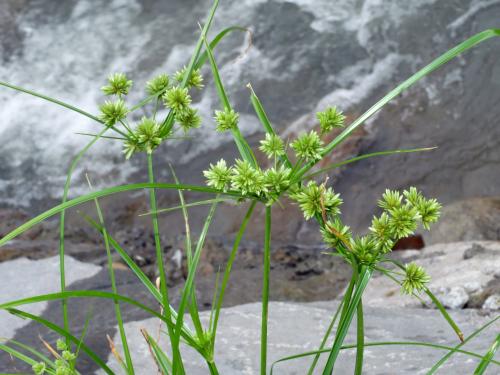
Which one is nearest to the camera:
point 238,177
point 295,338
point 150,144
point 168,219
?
point 238,177

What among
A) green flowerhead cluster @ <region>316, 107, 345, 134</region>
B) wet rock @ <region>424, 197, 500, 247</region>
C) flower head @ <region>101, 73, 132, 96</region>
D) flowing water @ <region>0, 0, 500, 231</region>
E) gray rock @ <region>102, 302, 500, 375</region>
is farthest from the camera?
flowing water @ <region>0, 0, 500, 231</region>

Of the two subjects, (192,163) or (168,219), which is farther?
(192,163)

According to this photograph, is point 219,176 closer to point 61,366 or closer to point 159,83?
point 159,83

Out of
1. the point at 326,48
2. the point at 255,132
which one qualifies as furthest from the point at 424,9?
the point at 255,132

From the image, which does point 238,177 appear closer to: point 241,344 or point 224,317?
point 241,344

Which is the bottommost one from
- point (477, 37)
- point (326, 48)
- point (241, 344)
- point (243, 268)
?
point (241, 344)

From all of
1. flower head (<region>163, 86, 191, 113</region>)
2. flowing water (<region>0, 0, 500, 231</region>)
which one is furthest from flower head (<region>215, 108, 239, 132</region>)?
flowing water (<region>0, 0, 500, 231</region>)

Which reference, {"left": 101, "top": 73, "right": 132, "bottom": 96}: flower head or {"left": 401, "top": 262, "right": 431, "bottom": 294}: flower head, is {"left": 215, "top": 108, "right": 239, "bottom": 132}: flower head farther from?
{"left": 401, "top": 262, "right": 431, "bottom": 294}: flower head
